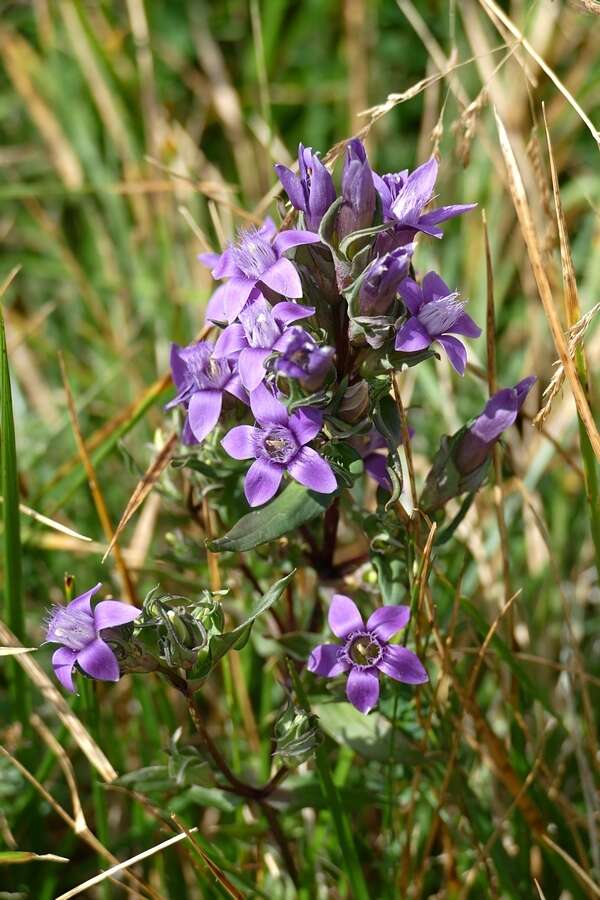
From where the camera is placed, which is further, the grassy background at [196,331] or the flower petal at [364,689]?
the grassy background at [196,331]

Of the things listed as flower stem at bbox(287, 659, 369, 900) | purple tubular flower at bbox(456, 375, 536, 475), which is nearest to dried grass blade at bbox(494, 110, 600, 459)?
purple tubular flower at bbox(456, 375, 536, 475)

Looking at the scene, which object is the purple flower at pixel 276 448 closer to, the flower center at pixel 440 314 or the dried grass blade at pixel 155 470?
the flower center at pixel 440 314

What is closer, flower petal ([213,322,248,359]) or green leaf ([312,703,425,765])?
flower petal ([213,322,248,359])

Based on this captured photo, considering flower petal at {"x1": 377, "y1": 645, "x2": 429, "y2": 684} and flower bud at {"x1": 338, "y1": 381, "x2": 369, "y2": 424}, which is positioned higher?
flower bud at {"x1": 338, "y1": 381, "x2": 369, "y2": 424}

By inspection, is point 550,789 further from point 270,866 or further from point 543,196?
point 543,196

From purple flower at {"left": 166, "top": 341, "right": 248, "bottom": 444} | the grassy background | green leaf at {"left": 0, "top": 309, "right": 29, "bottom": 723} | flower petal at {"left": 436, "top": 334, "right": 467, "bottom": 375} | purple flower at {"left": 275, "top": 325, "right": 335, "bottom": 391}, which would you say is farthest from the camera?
the grassy background

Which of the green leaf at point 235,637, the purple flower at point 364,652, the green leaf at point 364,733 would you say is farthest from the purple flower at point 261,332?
the green leaf at point 364,733

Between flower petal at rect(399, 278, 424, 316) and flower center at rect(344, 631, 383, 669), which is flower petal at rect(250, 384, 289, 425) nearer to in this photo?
flower petal at rect(399, 278, 424, 316)

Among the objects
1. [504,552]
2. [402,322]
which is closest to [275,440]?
[402,322]
